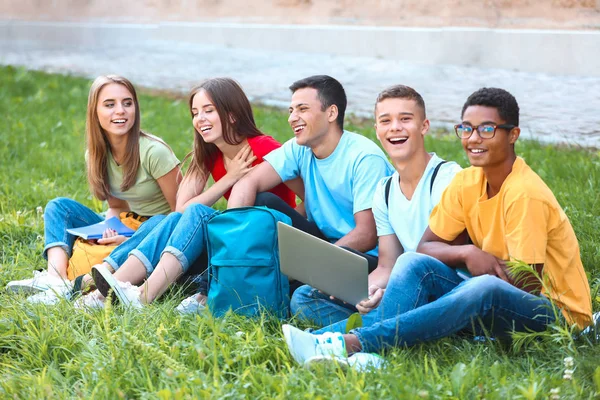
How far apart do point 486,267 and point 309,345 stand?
76 cm

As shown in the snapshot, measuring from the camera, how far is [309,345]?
3.04m

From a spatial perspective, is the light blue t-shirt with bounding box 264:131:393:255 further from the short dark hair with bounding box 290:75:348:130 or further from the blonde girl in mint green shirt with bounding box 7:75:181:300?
the blonde girl in mint green shirt with bounding box 7:75:181:300

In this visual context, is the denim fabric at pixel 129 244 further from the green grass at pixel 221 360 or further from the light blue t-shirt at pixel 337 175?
the light blue t-shirt at pixel 337 175

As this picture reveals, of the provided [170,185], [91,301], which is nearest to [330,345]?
[91,301]

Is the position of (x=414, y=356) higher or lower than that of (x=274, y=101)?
lower

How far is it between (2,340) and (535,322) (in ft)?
7.17

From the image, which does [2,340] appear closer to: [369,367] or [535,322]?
[369,367]

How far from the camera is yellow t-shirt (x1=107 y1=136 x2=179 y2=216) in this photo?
458cm

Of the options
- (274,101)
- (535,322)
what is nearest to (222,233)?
(535,322)

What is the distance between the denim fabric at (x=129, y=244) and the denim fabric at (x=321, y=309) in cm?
104

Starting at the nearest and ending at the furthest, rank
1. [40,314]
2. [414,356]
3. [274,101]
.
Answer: [414,356] < [40,314] < [274,101]

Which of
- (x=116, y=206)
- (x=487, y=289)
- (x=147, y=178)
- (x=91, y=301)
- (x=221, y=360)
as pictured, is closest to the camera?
(x=487, y=289)

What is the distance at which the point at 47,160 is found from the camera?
7207 mm

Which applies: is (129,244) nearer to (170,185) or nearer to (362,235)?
(170,185)
